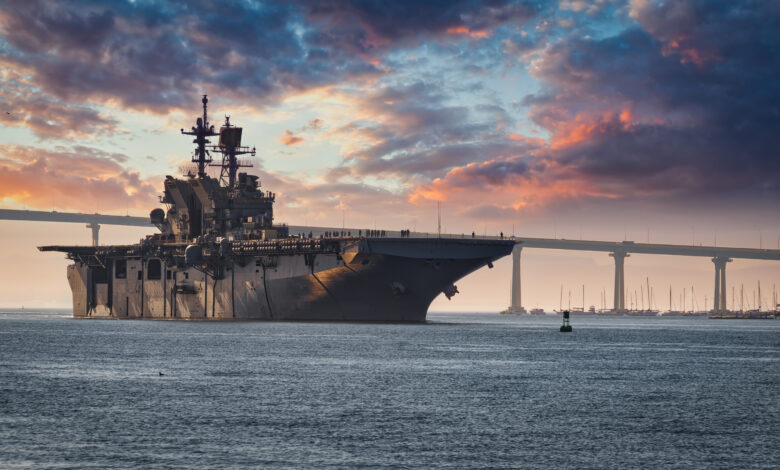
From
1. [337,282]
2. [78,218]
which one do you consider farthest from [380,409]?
[78,218]

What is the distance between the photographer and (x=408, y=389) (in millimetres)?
32781

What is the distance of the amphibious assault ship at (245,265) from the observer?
208 feet

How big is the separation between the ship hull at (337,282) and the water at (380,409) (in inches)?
483

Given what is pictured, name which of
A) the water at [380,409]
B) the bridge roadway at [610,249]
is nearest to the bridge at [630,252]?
the bridge roadway at [610,249]

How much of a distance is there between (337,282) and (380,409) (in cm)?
3736

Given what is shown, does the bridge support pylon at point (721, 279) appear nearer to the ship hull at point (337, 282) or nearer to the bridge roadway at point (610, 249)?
the bridge roadway at point (610, 249)

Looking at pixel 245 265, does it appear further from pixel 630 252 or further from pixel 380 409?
pixel 630 252

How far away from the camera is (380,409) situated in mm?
27891

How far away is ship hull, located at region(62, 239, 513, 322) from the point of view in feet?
205

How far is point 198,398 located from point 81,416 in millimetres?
4488

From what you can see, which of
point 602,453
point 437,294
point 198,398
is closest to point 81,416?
point 198,398

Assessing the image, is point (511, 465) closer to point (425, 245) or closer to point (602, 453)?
point (602, 453)

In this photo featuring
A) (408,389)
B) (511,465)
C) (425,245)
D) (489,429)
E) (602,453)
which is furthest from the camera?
(425,245)

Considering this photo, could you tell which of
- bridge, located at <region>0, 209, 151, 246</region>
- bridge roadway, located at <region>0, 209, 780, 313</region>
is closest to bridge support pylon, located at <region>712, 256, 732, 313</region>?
bridge roadway, located at <region>0, 209, 780, 313</region>
